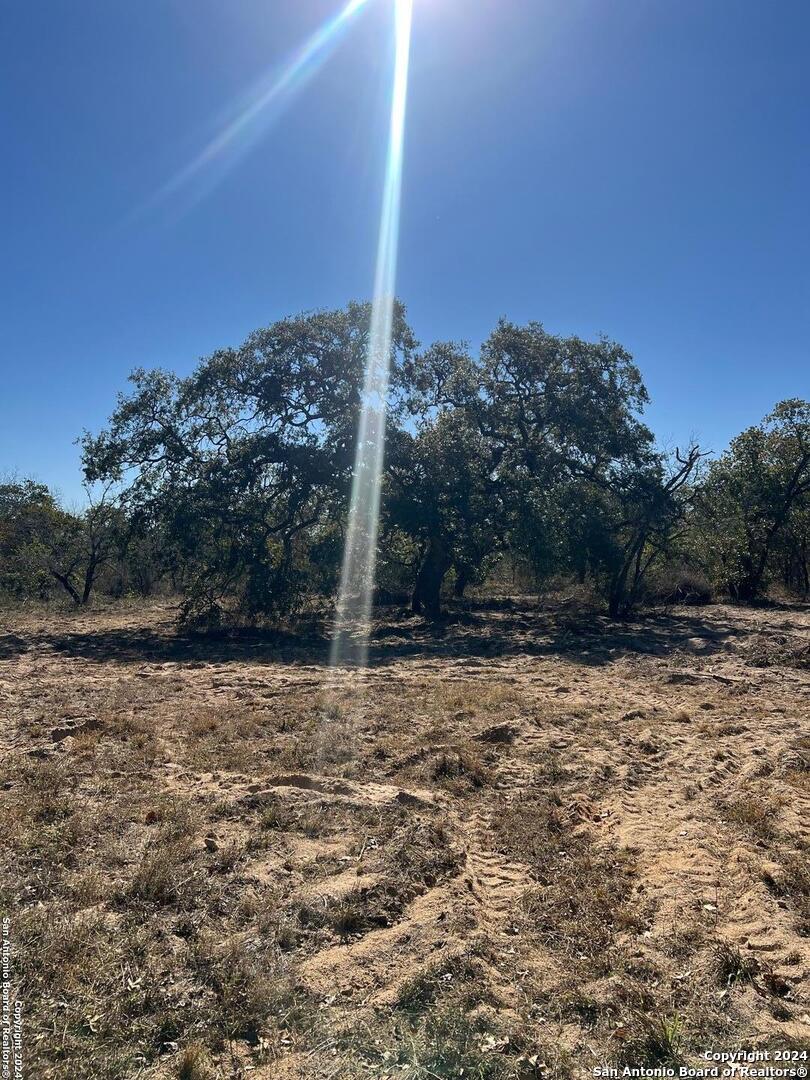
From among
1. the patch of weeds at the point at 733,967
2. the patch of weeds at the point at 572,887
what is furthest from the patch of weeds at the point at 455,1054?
the patch of weeds at the point at 733,967

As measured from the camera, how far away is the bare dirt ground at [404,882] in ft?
8.81

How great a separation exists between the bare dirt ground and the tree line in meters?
7.19

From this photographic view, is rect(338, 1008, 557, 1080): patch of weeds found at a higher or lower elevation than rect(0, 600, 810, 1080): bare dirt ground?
lower

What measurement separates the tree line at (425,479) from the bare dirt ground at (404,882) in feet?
23.6

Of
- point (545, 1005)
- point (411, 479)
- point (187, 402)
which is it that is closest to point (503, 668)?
point (411, 479)

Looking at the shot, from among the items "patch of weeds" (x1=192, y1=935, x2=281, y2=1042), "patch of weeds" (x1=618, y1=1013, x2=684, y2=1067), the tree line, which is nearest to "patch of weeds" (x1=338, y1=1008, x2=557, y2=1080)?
"patch of weeds" (x1=618, y1=1013, x2=684, y2=1067)

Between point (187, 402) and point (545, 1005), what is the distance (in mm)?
14613

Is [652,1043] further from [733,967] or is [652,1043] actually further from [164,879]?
[164,879]

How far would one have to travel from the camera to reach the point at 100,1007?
2760mm

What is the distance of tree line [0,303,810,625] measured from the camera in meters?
15.0

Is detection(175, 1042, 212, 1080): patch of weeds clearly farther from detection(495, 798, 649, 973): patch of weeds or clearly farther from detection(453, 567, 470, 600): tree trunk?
detection(453, 567, 470, 600): tree trunk

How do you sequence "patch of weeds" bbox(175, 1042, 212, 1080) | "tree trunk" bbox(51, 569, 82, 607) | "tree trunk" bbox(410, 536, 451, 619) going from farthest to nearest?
"tree trunk" bbox(51, 569, 82, 607) → "tree trunk" bbox(410, 536, 451, 619) → "patch of weeds" bbox(175, 1042, 212, 1080)

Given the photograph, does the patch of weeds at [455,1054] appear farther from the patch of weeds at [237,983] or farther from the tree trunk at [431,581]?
the tree trunk at [431,581]

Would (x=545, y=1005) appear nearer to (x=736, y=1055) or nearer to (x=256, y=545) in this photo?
(x=736, y=1055)
